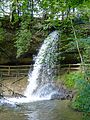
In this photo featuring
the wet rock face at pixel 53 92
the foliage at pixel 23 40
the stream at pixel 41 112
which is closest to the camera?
the stream at pixel 41 112

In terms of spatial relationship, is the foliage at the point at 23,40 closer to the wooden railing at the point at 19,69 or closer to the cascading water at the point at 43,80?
the wooden railing at the point at 19,69

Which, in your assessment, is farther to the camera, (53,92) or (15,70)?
(15,70)

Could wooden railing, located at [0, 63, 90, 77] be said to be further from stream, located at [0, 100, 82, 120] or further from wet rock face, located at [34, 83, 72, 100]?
stream, located at [0, 100, 82, 120]

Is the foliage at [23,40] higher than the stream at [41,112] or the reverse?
higher

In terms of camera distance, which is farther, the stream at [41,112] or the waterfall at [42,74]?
the waterfall at [42,74]

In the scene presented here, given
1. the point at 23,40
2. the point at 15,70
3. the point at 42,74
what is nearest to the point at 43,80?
the point at 42,74

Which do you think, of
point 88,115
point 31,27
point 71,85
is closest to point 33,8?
point 88,115

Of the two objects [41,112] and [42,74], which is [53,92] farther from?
[41,112]

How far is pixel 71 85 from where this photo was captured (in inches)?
689

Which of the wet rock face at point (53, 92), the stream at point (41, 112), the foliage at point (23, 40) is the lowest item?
the stream at point (41, 112)

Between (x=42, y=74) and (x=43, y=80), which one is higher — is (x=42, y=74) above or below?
above

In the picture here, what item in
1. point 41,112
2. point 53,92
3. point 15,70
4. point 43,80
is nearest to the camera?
point 41,112

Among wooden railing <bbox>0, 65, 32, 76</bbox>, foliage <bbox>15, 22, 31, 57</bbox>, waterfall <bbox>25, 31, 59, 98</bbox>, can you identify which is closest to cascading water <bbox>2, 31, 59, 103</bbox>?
waterfall <bbox>25, 31, 59, 98</bbox>

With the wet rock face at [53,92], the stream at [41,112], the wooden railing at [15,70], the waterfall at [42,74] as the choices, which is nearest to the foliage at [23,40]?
the wooden railing at [15,70]
